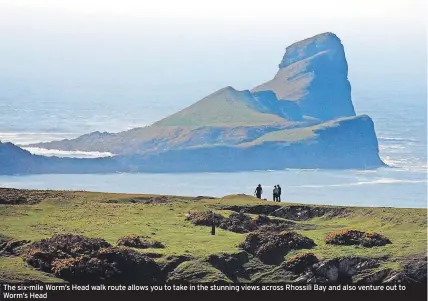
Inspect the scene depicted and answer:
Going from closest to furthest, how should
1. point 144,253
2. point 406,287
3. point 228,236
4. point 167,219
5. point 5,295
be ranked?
point 5,295, point 406,287, point 144,253, point 228,236, point 167,219

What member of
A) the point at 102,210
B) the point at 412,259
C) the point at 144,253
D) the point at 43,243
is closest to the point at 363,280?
the point at 412,259

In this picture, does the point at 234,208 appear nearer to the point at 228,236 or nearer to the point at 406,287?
the point at 228,236

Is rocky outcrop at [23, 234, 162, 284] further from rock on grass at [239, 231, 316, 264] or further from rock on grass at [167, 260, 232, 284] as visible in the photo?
rock on grass at [239, 231, 316, 264]

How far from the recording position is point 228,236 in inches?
2908

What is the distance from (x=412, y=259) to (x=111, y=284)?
12.7 metres

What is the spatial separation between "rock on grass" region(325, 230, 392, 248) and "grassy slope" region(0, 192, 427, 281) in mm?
545

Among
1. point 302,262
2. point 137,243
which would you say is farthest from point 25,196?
point 302,262

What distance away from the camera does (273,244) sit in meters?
69.5
